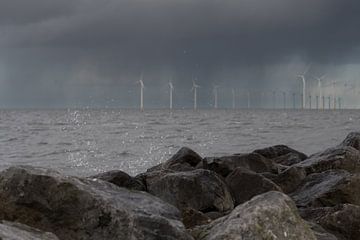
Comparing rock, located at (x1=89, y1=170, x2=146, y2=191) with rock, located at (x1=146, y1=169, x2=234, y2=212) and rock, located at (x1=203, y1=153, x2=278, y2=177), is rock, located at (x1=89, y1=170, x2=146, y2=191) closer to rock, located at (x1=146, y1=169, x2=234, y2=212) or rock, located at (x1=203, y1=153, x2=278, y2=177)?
rock, located at (x1=146, y1=169, x2=234, y2=212)

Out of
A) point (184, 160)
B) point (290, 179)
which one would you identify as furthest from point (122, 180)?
point (184, 160)

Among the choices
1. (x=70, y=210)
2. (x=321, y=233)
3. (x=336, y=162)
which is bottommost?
(x=321, y=233)

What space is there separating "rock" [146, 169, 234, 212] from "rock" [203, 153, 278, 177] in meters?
3.02

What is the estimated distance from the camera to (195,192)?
40.4 feet

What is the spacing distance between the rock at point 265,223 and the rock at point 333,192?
463 cm

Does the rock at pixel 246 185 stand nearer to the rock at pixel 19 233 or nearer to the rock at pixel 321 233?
the rock at pixel 321 233

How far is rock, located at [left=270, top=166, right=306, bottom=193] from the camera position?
45.9 ft

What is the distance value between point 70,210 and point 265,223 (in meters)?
2.29

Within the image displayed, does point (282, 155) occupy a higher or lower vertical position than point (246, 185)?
lower

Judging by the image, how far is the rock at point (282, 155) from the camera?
20.0 m

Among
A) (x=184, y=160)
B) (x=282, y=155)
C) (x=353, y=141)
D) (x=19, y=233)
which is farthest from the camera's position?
(x=282, y=155)

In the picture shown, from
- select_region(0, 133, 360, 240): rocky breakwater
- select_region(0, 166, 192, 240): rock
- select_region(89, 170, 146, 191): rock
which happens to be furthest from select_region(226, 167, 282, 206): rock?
select_region(0, 166, 192, 240): rock

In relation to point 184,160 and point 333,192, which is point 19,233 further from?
point 184,160

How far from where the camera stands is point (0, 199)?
24.8 feet
